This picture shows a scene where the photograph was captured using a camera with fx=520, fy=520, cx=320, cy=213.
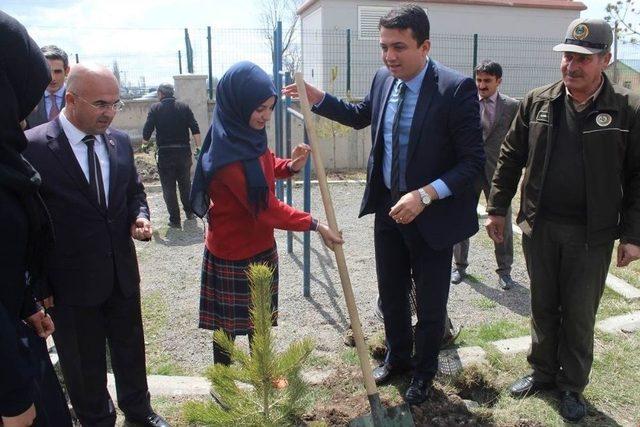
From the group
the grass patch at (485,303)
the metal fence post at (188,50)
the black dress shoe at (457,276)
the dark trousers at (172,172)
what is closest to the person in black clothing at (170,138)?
the dark trousers at (172,172)

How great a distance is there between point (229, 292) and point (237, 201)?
0.50 metres

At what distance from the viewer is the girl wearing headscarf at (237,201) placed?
2377 mm

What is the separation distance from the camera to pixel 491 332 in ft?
12.2

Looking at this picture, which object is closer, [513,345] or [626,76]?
[513,345]

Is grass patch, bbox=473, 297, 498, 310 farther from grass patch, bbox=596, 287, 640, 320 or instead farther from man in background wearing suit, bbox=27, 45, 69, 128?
man in background wearing suit, bbox=27, 45, 69, 128

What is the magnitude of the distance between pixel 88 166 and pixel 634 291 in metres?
4.24

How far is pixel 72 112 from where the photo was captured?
221cm

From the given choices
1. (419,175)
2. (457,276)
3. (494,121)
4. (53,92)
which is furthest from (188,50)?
(419,175)

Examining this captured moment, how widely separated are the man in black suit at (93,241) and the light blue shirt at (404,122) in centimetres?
127

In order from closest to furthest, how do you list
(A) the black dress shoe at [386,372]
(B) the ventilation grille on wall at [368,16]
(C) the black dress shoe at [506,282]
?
1. (A) the black dress shoe at [386,372]
2. (C) the black dress shoe at [506,282]
3. (B) the ventilation grille on wall at [368,16]

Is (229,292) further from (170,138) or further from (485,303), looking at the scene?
(170,138)

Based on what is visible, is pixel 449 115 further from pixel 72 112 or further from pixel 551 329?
pixel 72 112

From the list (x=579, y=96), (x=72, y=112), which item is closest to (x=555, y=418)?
(x=579, y=96)

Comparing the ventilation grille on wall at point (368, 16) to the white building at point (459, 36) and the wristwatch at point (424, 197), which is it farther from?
the wristwatch at point (424, 197)
